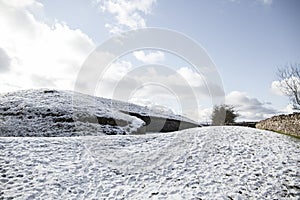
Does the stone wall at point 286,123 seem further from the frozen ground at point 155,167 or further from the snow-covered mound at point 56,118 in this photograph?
the snow-covered mound at point 56,118

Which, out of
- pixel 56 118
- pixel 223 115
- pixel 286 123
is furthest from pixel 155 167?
pixel 223 115

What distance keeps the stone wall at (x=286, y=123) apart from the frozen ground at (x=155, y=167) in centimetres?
909

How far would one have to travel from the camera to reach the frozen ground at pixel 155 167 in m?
7.00

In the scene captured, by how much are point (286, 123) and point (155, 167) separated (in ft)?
51.7

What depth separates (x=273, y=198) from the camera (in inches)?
262

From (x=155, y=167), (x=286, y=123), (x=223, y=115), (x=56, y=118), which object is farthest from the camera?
(x=223, y=115)

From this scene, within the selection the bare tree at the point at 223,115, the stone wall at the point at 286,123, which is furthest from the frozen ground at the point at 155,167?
the bare tree at the point at 223,115

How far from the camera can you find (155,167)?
8.59m

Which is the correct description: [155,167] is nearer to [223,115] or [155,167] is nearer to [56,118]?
[56,118]

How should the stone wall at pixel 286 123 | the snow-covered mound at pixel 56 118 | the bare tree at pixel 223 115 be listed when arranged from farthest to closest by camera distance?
1. the bare tree at pixel 223 115
2. the stone wall at pixel 286 123
3. the snow-covered mound at pixel 56 118

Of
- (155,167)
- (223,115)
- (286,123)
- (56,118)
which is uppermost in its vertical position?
(223,115)

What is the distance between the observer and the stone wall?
18828 millimetres

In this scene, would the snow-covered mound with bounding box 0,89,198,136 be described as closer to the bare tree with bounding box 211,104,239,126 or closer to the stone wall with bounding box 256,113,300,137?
the stone wall with bounding box 256,113,300,137

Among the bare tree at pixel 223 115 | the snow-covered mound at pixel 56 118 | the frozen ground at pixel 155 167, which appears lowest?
the frozen ground at pixel 155 167
